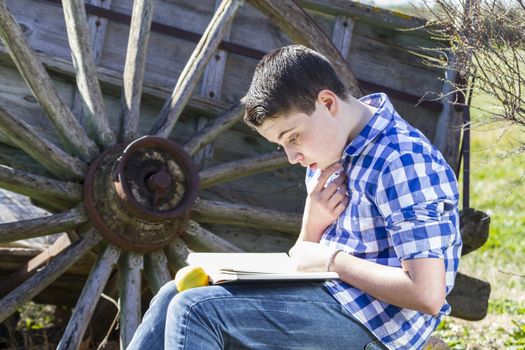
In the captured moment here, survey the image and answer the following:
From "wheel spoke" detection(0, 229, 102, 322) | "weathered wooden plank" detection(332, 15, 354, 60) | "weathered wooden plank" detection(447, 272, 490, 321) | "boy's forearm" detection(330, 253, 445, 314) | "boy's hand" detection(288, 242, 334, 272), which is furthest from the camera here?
"weathered wooden plank" detection(332, 15, 354, 60)

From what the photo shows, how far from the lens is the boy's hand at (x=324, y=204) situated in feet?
8.11

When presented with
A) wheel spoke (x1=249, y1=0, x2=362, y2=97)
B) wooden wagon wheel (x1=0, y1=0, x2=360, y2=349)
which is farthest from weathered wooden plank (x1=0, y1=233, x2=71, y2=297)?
wheel spoke (x1=249, y1=0, x2=362, y2=97)

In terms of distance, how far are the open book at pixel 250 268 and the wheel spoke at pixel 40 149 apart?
4.20ft

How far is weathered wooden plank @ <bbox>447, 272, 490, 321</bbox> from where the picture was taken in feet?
14.1

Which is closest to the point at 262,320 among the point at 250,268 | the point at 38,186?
the point at 250,268

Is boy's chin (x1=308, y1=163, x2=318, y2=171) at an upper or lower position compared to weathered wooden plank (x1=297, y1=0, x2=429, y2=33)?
lower

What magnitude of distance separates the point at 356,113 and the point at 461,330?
2.95 metres

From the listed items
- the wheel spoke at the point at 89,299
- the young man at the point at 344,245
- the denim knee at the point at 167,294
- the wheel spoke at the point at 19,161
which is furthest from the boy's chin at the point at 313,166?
the wheel spoke at the point at 19,161

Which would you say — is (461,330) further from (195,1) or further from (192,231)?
(195,1)

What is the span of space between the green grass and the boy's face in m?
1.04

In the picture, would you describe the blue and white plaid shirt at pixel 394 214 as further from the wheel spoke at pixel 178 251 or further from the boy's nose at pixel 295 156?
the wheel spoke at pixel 178 251

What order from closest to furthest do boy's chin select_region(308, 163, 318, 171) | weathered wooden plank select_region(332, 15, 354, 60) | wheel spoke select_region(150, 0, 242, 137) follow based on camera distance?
1. boy's chin select_region(308, 163, 318, 171)
2. wheel spoke select_region(150, 0, 242, 137)
3. weathered wooden plank select_region(332, 15, 354, 60)

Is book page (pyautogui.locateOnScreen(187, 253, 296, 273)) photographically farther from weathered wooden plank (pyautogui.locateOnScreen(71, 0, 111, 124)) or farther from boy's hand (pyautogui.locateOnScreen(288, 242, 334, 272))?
weathered wooden plank (pyautogui.locateOnScreen(71, 0, 111, 124))

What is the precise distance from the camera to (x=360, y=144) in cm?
235
